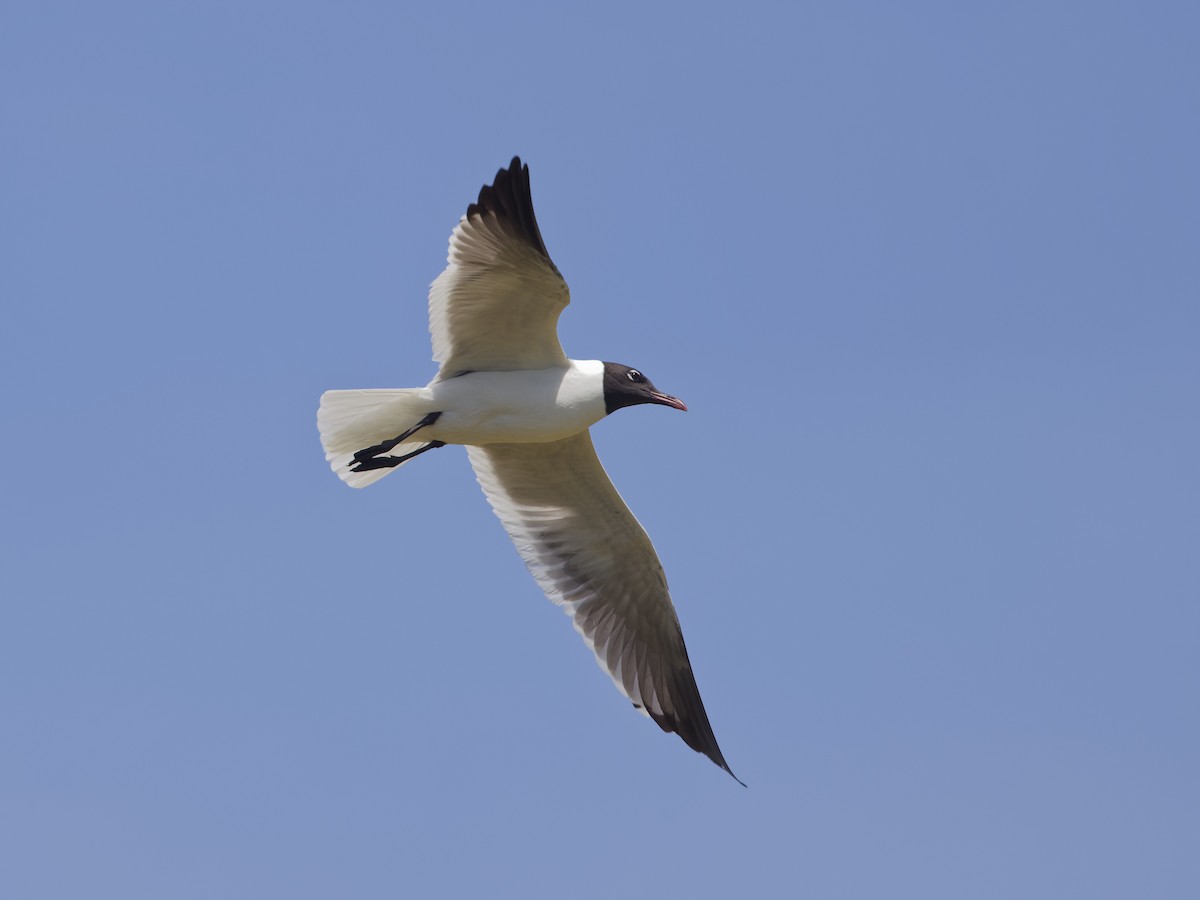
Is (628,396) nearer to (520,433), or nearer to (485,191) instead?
(520,433)

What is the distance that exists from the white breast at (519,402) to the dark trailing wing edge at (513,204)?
2.65 feet

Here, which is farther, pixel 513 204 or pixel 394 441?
pixel 394 441

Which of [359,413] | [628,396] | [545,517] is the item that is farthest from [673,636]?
[359,413]

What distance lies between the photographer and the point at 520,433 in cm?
944

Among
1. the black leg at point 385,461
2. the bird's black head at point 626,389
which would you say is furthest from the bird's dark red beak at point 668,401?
the black leg at point 385,461

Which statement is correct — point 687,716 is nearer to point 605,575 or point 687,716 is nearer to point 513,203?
point 605,575

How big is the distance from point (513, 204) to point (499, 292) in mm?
523

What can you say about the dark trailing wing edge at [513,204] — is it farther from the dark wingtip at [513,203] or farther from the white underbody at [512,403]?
the white underbody at [512,403]

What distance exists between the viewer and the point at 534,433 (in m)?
9.45

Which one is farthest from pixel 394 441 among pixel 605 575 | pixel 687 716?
pixel 687 716

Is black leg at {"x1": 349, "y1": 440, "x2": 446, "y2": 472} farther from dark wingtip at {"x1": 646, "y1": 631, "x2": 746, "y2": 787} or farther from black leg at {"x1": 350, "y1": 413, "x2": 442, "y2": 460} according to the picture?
dark wingtip at {"x1": 646, "y1": 631, "x2": 746, "y2": 787}

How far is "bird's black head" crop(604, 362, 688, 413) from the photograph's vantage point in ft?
30.9

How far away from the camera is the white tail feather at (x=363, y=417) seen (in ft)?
30.5

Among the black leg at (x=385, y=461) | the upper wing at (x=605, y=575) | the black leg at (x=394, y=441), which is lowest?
the upper wing at (x=605, y=575)
